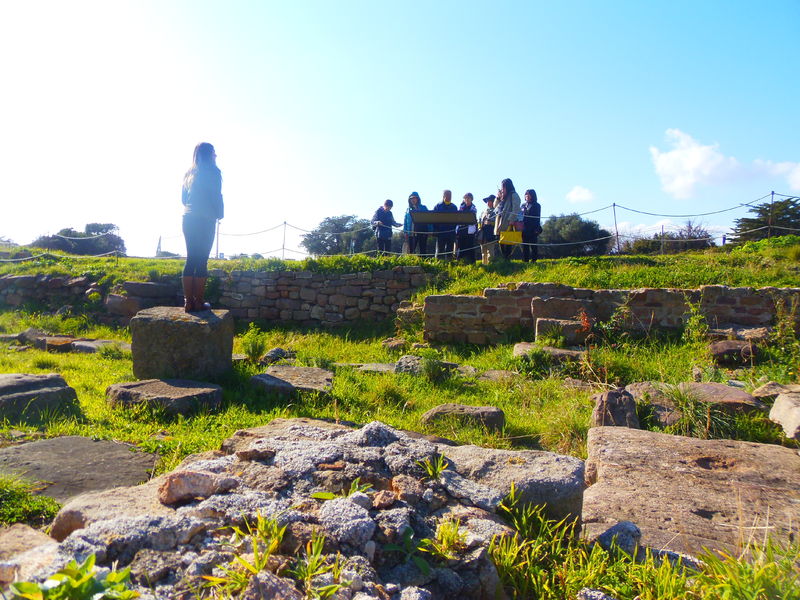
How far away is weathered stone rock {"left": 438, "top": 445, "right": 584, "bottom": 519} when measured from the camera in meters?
2.78

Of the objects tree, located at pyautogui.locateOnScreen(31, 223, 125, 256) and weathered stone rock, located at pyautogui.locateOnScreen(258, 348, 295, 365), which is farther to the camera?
tree, located at pyautogui.locateOnScreen(31, 223, 125, 256)

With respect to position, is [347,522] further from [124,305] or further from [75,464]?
[124,305]

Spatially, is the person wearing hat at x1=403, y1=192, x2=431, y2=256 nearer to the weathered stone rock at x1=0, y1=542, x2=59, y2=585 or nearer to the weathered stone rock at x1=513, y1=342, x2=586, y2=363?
the weathered stone rock at x1=513, y1=342, x2=586, y2=363

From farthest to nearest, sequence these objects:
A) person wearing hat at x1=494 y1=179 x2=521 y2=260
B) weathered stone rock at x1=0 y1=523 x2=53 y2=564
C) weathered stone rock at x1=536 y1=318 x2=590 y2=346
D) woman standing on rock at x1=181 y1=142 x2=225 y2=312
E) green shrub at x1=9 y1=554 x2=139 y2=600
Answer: person wearing hat at x1=494 y1=179 x2=521 y2=260 < weathered stone rock at x1=536 y1=318 x2=590 y2=346 < woman standing on rock at x1=181 y1=142 x2=225 y2=312 < weathered stone rock at x1=0 y1=523 x2=53 y2=564 < green shrub at x1=9 y1=554 x2=139 y2=600

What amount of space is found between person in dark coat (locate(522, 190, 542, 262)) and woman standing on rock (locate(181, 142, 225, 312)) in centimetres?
653

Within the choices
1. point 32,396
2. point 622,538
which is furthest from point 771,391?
point 32,396

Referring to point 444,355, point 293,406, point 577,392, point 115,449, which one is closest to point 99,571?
point 115,449

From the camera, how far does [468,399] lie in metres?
5.94

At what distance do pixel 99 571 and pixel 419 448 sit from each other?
161 cm

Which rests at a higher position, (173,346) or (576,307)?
(576,307)

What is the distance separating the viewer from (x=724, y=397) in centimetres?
491

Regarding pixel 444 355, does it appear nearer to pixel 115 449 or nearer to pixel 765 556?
pixel 115 449

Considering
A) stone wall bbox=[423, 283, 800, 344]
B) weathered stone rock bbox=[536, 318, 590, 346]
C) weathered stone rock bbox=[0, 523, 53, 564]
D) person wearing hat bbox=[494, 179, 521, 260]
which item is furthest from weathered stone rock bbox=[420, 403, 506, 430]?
person wearing hat bbox=[494, 179, 521, 260]

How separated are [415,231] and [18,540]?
33.9ft
